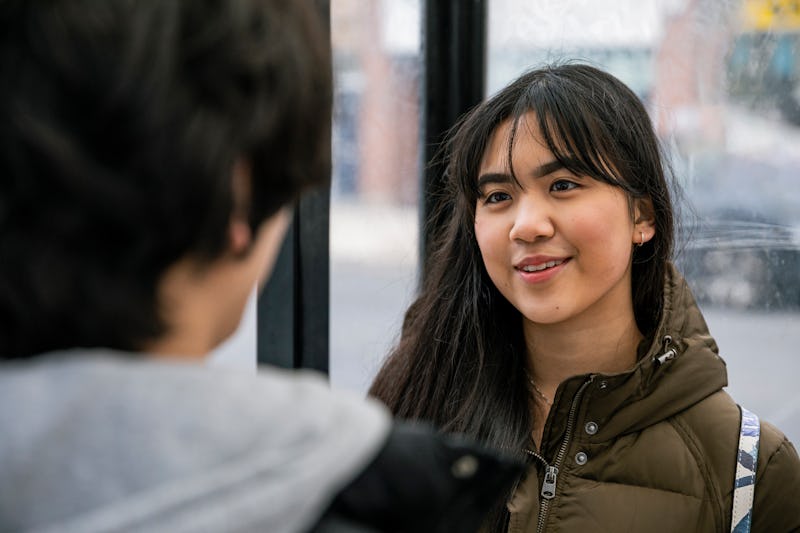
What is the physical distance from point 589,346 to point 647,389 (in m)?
0.15

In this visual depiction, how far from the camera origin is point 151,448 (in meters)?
0.75

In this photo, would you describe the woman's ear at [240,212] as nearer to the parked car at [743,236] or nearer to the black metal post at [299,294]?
the black metal post at [299,294]

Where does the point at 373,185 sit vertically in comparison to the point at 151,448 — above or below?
below

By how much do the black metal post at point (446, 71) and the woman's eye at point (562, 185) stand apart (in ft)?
2.51

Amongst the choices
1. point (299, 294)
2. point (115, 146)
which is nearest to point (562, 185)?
point (299, 294)

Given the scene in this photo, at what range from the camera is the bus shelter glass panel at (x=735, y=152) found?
236cm

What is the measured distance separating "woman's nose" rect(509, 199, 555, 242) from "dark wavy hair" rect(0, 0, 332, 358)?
1.12 metres

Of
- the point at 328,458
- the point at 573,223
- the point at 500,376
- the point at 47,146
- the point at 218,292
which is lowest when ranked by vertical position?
the point at 500,376

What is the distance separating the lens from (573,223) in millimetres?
1861

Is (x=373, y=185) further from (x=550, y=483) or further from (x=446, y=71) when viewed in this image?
(x=550, y=483)

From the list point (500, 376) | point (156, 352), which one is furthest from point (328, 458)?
point (500, 376)

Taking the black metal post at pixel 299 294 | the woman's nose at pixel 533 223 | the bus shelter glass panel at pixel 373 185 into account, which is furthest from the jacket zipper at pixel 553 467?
the bus shelter glass panel at pixel 373 185

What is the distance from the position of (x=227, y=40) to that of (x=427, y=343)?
1475 mm

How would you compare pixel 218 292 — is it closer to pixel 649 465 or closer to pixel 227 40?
pixel 227 40
